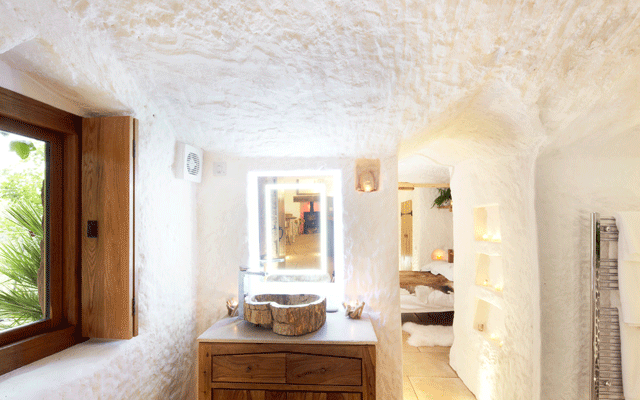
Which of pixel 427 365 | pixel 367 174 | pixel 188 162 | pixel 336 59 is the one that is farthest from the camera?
pixel 427 365

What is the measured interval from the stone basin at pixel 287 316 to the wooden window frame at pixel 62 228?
786 mm

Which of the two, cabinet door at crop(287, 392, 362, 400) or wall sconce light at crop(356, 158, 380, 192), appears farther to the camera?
wall sconce light at crop(356, 158, 380, 192)

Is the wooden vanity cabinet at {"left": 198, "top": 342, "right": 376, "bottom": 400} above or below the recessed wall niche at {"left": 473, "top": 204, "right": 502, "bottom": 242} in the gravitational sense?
below

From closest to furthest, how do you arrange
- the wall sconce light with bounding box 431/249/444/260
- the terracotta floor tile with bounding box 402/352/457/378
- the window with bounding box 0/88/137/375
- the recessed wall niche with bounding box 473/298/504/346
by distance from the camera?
the window with bounding box 0/88/137/375
the recessed wall niche with bounding box 473/298/504/346
the terracotta floor tile with bounding box 402/352/457/378
the wall sconce light with bounding box 431/249/444/260

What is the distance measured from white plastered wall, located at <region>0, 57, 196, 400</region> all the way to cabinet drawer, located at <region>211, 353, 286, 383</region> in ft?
1.04

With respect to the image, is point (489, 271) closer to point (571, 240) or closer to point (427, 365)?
point (571, 240)

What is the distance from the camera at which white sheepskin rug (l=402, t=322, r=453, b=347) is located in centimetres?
355

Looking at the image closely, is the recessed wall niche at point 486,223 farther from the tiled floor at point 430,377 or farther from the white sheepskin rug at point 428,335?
the white sheepskin rug at point 428,335

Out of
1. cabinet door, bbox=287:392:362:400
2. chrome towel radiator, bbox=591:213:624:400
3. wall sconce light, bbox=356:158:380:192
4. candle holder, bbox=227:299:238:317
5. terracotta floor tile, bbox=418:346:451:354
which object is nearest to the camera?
cabinet door, bbox=287:392:362:400

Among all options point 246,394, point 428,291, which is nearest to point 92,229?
point 246,394

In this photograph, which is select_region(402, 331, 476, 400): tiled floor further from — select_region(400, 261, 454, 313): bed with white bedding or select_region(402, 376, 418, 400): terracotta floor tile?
select_region(400, 261, 454, 313): bed with white bedding

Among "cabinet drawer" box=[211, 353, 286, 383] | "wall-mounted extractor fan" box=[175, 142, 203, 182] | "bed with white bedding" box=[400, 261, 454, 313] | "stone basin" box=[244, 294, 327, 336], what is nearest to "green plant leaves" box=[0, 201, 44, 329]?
"wall-mounted extractor fan" box=[175, 142, 203, 182]

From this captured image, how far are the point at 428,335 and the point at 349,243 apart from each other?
216 cm

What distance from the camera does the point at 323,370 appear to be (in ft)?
5.49
